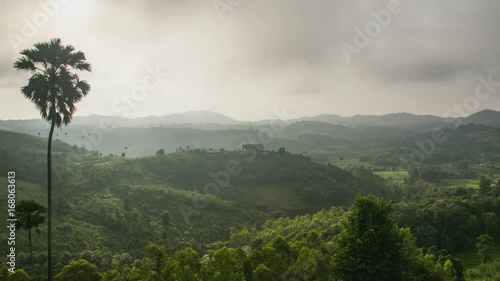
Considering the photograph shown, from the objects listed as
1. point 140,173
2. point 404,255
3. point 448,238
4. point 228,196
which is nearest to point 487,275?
point 448,238

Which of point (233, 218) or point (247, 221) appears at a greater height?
point (233, 218)

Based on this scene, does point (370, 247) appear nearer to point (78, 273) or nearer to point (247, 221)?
point (78, 273)

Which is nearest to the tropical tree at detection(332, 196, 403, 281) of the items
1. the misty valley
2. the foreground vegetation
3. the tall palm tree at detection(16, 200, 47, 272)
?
the misty valley

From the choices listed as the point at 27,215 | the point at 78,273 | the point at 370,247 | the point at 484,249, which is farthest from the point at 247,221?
the point at 370,247

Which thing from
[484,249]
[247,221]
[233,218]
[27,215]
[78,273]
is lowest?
[247,221]

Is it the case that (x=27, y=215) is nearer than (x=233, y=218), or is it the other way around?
(x=27, y=215)

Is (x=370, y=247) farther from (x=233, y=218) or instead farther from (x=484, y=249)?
(x=233, y=218)

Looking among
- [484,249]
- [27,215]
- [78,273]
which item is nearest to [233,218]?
[484,249]

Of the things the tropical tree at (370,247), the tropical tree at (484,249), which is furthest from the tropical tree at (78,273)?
the tropical tree at (484,249)

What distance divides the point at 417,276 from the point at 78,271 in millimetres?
25181

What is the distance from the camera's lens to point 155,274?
2527 centimetres

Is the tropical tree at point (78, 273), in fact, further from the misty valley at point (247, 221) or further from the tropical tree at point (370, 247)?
the tropical tree at point (370, 247)

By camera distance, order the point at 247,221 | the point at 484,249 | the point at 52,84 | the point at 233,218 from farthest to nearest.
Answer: the point at 247,221, the point at 233,218, the point at 484,249, the point at 52,84

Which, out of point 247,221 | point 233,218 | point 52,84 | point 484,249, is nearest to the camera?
point 52,84
